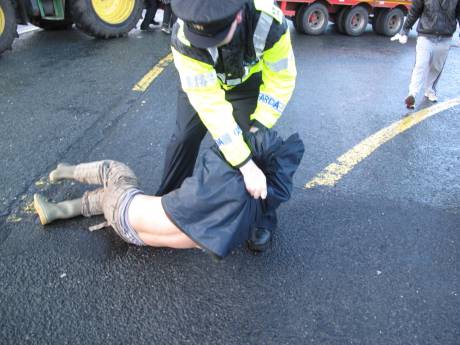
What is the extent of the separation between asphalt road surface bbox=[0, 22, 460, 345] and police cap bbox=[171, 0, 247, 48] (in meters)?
1.37

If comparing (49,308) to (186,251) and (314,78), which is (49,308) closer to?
(186,251)

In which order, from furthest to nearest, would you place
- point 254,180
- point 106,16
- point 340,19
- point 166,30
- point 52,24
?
point 340,19, point 166,30, point 52,24, point 106,16, point 254,180

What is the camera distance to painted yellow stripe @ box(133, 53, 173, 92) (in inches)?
193

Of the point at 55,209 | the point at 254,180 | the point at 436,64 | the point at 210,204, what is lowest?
the point at 55,209

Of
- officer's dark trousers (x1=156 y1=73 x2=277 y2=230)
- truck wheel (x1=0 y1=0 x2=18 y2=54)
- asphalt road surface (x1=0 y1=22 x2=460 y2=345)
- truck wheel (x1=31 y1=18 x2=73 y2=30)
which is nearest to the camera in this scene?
asphalt road surface (x1=0 y1=22 x2=460 y2=345)

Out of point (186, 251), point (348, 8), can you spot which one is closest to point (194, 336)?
point (186, 251)

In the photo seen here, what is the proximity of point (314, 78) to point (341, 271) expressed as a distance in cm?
379

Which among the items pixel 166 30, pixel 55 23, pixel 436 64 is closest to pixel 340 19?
pixel 166 30

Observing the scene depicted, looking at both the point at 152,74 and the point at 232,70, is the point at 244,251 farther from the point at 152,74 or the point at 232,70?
the point at 152,74

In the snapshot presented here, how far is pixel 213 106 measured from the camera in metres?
1.93

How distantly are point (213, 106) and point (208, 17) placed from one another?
1.50ft

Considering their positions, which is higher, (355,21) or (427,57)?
(427,57)

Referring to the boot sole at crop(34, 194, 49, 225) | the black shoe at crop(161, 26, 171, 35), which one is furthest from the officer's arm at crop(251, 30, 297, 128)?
the black shoe at crop(161, 26, 171, 35)

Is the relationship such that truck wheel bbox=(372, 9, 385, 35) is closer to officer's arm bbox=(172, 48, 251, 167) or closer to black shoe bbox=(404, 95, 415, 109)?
black shoe bbox=(404, 95, 415, 109)
